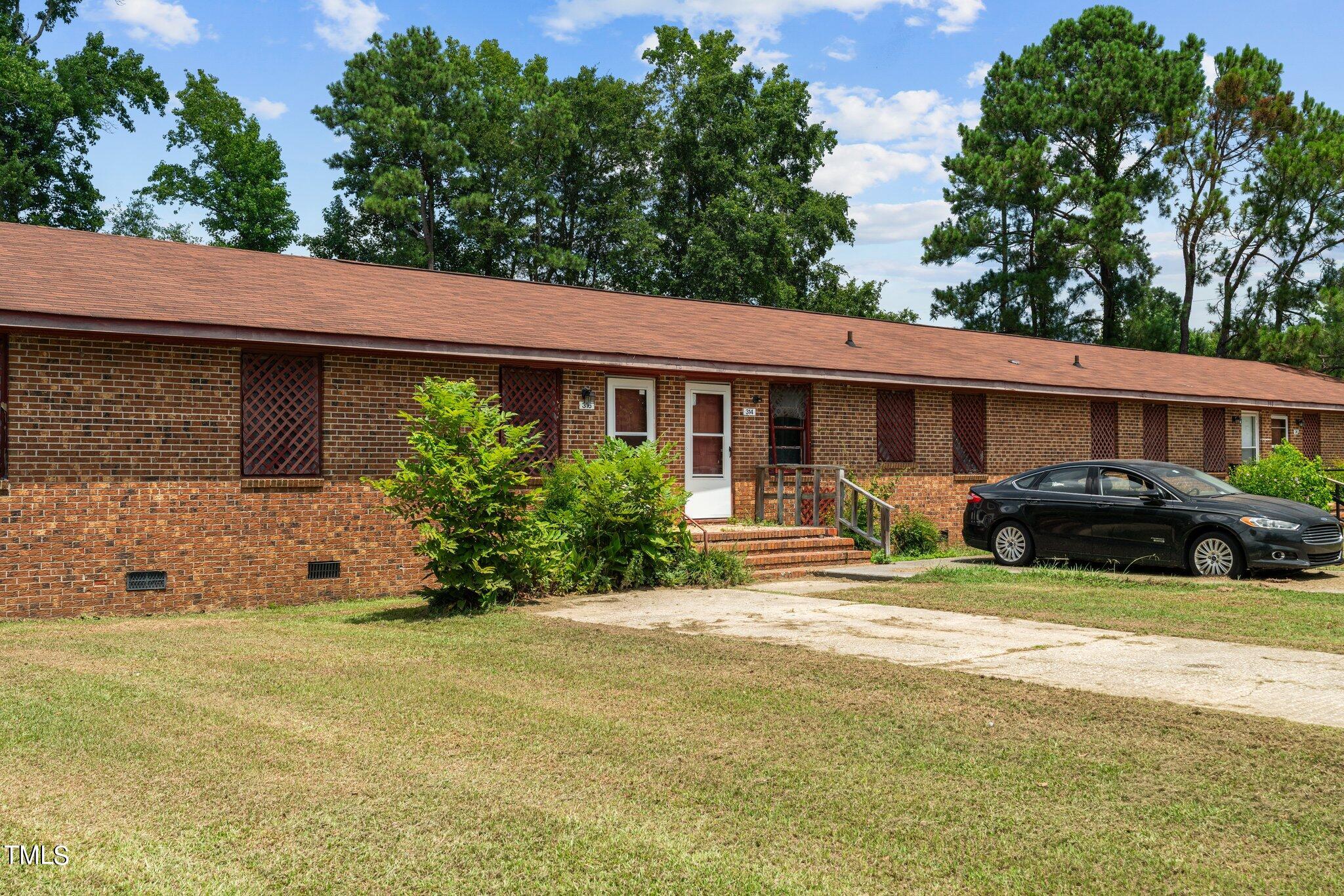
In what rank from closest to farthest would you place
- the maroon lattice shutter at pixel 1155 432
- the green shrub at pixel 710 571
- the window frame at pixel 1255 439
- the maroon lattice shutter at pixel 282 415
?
the maroon lattice shutter at pixel 282 415
the green shrub at pixel 710 571
the maroon lattice shutter at pixel 1155 432
the window frame at pixel 1255 439

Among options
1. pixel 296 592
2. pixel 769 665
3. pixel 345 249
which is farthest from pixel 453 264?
pixel 769 665

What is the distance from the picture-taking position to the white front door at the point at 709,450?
15938 millimetres

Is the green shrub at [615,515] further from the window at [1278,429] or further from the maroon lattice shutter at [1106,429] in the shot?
the window at [1278,429]

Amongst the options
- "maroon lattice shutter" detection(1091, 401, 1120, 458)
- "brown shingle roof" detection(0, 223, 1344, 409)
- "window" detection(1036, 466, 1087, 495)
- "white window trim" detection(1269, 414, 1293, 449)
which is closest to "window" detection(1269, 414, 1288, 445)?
"white window trim" detection(1269, 414, 1293, 449)

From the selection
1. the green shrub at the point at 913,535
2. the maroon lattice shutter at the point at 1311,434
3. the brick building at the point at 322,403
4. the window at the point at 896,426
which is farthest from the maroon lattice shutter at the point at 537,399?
the maroon lattice shutter at the point at 1311,434

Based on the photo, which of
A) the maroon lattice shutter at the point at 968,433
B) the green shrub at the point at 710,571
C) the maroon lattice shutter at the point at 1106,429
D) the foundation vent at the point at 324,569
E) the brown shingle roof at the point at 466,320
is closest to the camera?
the brown shingle roof at the point at 466,320

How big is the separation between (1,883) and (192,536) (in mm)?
8464

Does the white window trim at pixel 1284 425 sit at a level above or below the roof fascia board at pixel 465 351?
below

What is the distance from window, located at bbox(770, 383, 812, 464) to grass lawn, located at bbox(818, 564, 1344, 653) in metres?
3.58

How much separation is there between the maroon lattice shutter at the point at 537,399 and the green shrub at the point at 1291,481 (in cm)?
1179

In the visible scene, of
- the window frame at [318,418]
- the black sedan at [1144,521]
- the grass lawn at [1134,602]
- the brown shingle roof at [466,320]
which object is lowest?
the grass lawn at [1134,602]

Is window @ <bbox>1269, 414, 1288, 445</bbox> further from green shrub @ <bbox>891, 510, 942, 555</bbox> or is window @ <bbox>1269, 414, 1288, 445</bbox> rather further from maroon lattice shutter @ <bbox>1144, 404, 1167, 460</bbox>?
green shrub @ <bbox>891, 510, 942, 555</bbox>

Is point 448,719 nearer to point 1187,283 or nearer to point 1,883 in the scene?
point 1,883

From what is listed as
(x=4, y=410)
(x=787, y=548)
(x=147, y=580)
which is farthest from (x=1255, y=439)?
(x=4, y=410)
